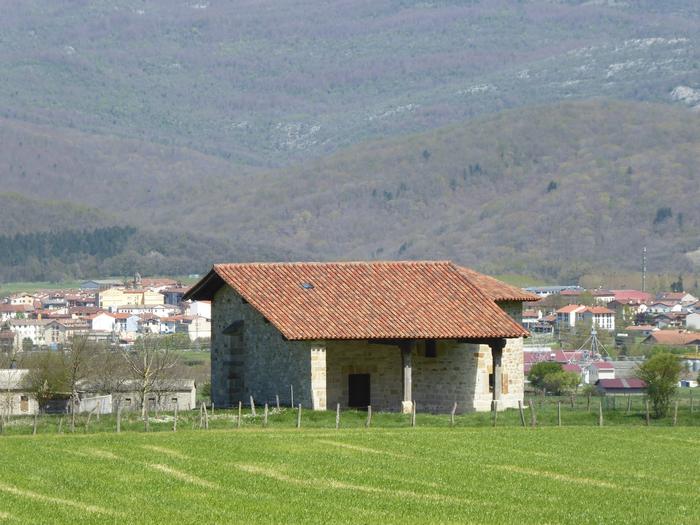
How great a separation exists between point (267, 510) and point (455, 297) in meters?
31.6

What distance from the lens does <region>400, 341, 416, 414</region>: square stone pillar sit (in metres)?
53.7

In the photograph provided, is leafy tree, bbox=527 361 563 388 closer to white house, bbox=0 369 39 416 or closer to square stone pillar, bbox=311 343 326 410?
white house, bbox=0 369 39 416

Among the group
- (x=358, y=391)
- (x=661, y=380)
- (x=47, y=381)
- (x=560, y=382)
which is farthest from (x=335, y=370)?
(x=560, y=382)

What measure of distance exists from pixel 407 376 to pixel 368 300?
3.42 m

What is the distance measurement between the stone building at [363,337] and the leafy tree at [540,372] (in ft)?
183

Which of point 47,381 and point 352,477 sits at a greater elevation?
point 47,381

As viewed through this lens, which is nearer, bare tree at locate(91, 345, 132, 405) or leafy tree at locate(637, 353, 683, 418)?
leafy tree at locate(637, 353, 683, 418)

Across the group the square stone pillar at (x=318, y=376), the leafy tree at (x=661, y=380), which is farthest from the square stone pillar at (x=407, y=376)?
the leafy tree at (x=661, y=380)

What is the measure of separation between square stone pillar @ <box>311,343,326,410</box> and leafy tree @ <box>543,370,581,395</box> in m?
57.4

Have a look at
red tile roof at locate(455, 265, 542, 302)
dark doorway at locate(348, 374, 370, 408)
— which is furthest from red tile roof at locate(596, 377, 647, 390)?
dark doorway at locate(348, 374, 370, 408)

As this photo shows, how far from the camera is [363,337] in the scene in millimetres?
53844

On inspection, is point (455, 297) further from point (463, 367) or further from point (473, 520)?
point (473, 520)

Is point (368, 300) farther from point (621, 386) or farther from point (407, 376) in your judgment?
point (621, 386)

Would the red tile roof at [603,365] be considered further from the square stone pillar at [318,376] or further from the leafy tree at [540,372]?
the square stone pillar at [318,376]
